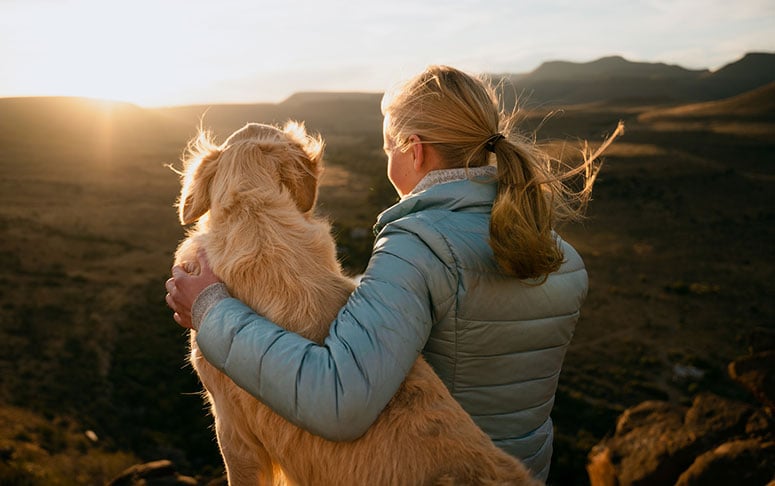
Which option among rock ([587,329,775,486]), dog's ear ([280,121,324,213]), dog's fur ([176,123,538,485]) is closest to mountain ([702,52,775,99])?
rock ([587,329,775,486])

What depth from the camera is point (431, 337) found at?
2143mm

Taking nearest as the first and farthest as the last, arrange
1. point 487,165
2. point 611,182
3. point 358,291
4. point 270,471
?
point 358,291
point 487,165
point 270,471
point 611,182

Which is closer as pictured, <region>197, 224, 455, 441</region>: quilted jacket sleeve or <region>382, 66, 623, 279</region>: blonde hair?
<region>197, 224, 455, 441</region>: quilted jacket sleeve

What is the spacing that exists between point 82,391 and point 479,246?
16.7 metres

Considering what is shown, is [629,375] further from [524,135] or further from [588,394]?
[524,135]

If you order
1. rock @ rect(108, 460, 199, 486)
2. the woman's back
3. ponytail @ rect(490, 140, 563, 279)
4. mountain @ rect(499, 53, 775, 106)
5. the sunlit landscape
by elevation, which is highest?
mountain @ rect(499, 53, 775, 106)

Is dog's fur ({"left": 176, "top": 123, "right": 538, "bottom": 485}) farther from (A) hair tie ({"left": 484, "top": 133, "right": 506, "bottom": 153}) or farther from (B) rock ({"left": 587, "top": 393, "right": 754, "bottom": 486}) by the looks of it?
(B) rock ({"left": 587, "top": 393, "right": 754, "bottom": 486})

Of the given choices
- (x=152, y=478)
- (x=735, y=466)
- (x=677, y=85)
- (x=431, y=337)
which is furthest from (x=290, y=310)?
(x=677, y=85)

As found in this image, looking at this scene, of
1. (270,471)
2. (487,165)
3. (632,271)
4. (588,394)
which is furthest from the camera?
(632,271)

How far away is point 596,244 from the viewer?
3578 centimetres

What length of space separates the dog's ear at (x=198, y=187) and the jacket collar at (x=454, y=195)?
1.08 metres

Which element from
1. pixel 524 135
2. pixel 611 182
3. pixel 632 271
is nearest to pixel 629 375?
pixel 632 271

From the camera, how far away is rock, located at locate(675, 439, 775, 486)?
731 centimetres

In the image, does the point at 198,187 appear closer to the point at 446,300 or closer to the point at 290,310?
the point at 290,310
